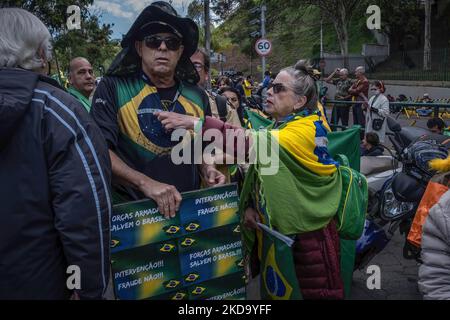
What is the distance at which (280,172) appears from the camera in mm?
2273

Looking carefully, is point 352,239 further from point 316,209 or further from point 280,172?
point 280,172

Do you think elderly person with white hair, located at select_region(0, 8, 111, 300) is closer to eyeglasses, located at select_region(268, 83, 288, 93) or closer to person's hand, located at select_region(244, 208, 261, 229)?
person's hand, located at select_region(244, 208, 261, 229)

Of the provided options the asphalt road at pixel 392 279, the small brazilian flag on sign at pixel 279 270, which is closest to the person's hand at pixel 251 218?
the small brazilian flag on sign at pixel 279 270

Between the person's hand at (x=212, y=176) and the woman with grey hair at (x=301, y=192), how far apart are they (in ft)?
0.74

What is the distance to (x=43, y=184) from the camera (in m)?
1.48

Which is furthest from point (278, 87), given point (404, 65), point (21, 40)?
point (404, 65)

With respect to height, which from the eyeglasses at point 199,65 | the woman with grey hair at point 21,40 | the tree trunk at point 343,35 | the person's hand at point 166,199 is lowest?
the person's hand at point 166,199

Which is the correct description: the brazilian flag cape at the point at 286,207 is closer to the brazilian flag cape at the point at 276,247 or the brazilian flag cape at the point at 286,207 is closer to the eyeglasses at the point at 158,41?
the brazilian flag cape at the point at 276,247

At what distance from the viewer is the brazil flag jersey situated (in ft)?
6.76

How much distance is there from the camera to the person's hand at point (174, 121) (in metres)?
1.95

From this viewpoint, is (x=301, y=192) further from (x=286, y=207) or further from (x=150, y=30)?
(x=150, y=30)

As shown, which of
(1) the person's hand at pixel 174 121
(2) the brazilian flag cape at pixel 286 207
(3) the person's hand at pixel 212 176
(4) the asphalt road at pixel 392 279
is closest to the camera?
(1) the person's hand at pixel 174 121
